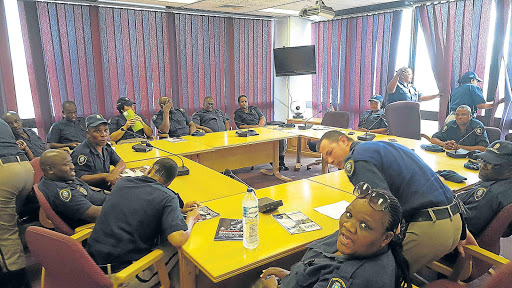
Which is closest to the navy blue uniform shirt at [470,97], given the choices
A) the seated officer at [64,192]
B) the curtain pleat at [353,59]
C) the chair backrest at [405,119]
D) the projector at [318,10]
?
the chair backrest at [405,119]

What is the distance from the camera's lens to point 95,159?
2.94 metres

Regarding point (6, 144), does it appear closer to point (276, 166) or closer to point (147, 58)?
point (276, 166)

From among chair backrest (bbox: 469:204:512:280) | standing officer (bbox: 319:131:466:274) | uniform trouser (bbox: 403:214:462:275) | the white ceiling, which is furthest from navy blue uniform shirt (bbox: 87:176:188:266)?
the white ceiling

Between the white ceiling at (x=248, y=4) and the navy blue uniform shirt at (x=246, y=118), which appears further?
the navy blue uniform shirt at (x=246, y=118)

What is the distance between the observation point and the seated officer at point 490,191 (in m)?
1.97

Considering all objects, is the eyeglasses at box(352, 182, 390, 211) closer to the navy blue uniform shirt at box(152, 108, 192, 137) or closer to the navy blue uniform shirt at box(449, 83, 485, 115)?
the navy blue uniform shirt at box(449, 83, 485, 115)

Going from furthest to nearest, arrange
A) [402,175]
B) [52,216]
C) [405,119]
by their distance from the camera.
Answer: [405,119]
[52,216]
[402,175]

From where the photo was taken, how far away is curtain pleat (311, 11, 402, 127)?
→ 6098 millimetres

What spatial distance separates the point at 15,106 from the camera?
16.4ft

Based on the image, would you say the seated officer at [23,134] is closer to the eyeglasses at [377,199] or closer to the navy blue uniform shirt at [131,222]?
the navy blue uniform shirt at [131,222]

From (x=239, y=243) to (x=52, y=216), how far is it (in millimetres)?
1229

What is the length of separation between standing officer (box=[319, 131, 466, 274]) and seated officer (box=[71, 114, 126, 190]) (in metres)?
2.10

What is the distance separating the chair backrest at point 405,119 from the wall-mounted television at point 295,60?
2259 millimetres

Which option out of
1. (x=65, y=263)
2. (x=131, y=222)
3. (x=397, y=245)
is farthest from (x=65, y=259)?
(x=397, y=245)
